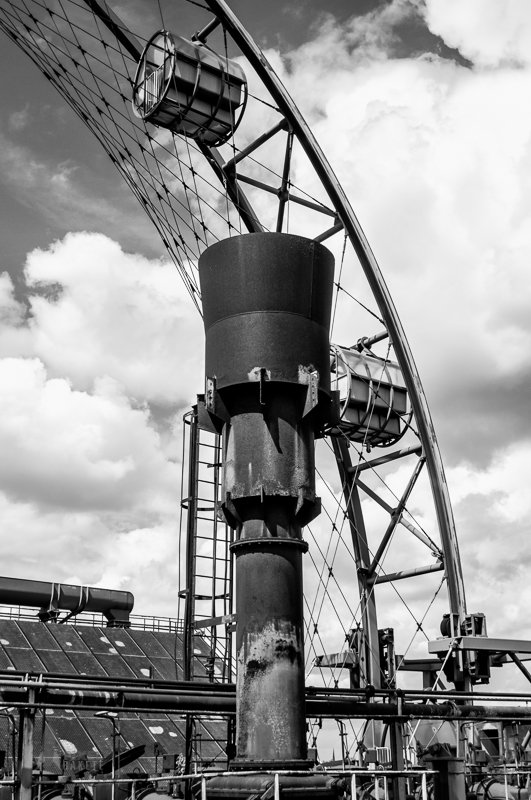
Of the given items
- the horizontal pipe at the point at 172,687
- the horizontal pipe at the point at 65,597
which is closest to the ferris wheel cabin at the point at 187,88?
the horizontal pipe at the point at 172,687

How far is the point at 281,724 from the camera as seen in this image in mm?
11336

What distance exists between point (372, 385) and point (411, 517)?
4272mm

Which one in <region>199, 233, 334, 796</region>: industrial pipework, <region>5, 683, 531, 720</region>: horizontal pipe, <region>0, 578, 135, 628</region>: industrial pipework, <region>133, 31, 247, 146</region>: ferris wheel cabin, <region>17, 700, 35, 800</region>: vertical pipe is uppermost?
<region>133, 31, 247, 146</region>: ferris wheel cabin

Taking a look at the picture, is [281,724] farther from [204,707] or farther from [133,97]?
[133,97]

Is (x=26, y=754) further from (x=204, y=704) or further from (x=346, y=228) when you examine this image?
(x=346, y=228)

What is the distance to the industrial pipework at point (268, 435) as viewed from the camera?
11531 mm

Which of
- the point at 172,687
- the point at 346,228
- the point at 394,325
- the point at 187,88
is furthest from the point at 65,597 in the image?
the point at 172,687

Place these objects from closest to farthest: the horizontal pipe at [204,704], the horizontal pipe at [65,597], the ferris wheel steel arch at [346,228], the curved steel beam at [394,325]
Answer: the horizontal pipe at [204,704], the ferris wheel steel arch at [346,228], the curved steel beam at [394,325], the horizontal pipe at [65,597]

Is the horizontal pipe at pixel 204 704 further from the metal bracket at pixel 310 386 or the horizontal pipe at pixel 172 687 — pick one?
the metal bracket at pixel 310 386

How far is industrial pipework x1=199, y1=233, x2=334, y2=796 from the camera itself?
11.5 m

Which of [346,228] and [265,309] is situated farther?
[346,228]

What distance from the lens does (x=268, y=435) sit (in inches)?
487

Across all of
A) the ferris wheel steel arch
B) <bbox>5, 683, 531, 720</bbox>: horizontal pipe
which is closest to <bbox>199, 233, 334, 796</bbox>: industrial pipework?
<bbox>5, 683, 531, 720</bbox>: horizontal pipe

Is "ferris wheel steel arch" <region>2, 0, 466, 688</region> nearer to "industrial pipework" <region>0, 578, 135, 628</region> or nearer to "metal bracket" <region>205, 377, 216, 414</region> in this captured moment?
"metal bracket" <region>205, 377, 216, 414</region>
